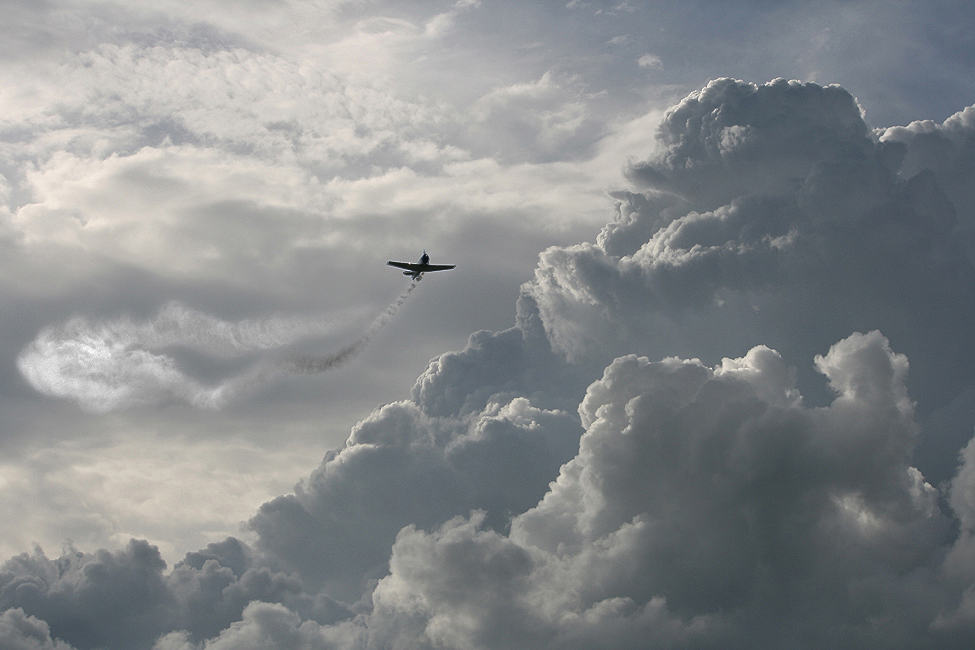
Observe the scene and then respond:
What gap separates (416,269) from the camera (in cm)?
18350
